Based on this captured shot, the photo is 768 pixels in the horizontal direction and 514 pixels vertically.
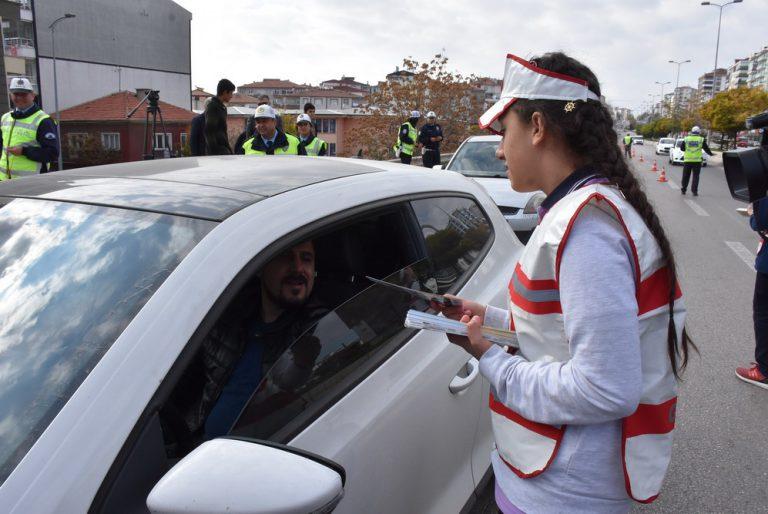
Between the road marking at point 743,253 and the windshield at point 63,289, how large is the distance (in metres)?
8.75

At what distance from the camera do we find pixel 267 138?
26.3ft

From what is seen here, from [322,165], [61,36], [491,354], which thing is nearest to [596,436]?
[491,354]

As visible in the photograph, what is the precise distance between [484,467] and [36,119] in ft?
21.5

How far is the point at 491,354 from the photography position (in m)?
1.47

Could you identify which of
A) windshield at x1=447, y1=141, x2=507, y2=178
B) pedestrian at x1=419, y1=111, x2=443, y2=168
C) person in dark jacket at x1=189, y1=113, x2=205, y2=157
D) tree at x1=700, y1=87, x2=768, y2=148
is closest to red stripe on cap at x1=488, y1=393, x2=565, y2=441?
person in dark jacket at x1=189, y1=113, x2=205, y2=157

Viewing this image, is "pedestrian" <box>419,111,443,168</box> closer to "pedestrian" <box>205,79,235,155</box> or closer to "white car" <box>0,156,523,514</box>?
"pedestrian" <box>205,79,235,155</box>

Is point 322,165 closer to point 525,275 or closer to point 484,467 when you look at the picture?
point 525,275

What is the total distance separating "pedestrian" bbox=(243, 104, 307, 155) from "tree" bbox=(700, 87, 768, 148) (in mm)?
44391

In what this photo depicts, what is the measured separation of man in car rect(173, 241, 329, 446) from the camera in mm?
1632

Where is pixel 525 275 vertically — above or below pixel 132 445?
above

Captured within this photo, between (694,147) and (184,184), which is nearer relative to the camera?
(184,184)

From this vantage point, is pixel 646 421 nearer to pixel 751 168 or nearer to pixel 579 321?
pixel 579 321

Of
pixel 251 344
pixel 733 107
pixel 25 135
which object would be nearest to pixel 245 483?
pixel 251 344

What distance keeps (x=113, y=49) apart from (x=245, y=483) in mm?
74998
